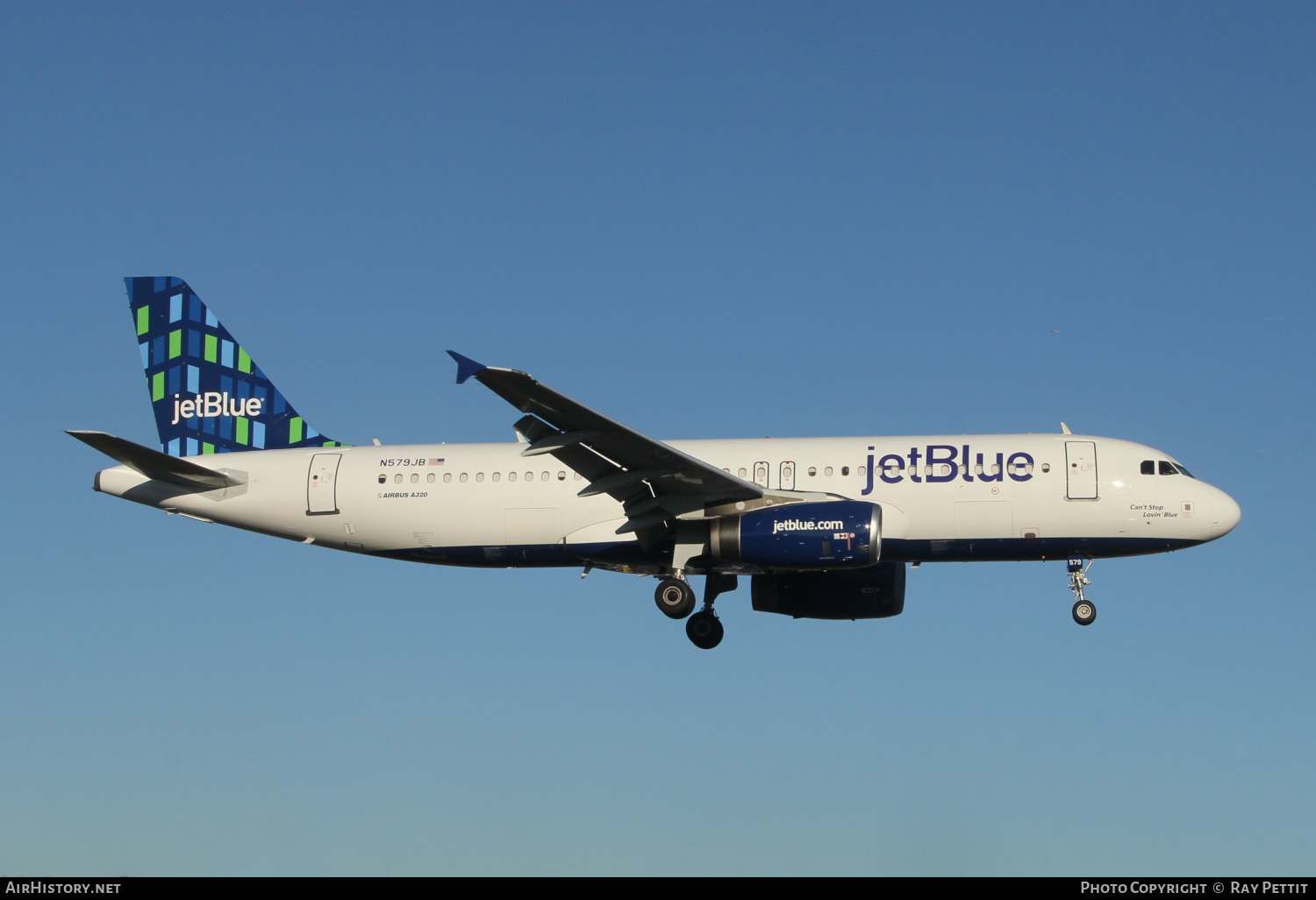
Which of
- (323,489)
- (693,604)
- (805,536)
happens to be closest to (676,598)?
(693,604)

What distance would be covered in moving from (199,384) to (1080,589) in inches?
874

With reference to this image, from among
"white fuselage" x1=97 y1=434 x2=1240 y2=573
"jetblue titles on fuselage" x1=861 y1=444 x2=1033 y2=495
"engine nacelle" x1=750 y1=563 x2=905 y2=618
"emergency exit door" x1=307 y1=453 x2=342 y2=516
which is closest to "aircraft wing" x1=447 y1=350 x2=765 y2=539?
"white fuselage" x1=97 y1=434 x2=1240 y2=573

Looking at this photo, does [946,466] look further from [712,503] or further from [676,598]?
[676,598]

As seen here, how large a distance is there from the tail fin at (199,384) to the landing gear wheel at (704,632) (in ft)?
33.1

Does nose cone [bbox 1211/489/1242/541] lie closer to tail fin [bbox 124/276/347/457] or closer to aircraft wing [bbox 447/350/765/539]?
aircraft wing [bbox 447/350/765/539]

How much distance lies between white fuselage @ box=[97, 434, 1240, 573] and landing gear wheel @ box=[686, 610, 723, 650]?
5.90 ft

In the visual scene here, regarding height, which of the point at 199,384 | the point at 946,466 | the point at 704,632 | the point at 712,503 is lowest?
the point at 704,632

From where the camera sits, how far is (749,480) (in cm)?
3159

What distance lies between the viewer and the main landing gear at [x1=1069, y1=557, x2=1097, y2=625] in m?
31.1

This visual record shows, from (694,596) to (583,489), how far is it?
3559 millimetres

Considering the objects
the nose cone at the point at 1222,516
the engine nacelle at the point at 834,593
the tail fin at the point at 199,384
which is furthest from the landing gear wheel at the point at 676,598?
the nose cone at the point at 1222,516

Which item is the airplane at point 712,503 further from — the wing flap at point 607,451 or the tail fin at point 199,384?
the tail fin at point 199,384
